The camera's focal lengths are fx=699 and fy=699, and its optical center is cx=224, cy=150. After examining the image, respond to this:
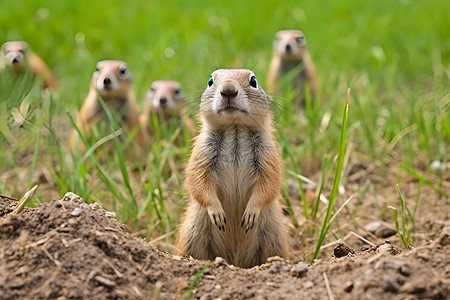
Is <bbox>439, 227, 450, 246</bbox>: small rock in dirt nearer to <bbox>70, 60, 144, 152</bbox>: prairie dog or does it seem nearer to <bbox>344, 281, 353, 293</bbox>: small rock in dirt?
<bbox>344, 281, 353, 293</bbox>: small rock in dirt

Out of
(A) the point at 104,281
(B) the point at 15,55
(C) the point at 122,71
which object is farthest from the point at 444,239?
(B) the point at 15,55

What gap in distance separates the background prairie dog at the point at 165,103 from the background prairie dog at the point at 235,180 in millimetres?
2546

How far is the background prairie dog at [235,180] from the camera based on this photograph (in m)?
3.72

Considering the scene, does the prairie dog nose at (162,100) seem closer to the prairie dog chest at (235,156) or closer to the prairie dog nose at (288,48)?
the prairie dog nose at (288,48)

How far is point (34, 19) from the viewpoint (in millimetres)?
9070

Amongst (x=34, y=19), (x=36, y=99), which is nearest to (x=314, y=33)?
(x=34, y=19)

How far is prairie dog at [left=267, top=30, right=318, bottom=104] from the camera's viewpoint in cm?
804

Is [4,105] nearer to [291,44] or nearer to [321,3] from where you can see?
[291,44]

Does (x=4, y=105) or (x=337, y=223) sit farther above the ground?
(x=4, y=105)

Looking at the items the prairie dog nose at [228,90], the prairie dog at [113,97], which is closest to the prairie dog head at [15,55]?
the prairie dog at [113,97]

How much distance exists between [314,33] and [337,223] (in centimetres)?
517

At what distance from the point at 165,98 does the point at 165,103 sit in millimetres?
47

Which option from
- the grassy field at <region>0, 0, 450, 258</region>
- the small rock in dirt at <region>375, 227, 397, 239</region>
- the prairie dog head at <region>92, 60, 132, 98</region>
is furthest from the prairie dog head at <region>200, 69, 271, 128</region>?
the prairie dog head at <region>92, 60, 132, 98</region>

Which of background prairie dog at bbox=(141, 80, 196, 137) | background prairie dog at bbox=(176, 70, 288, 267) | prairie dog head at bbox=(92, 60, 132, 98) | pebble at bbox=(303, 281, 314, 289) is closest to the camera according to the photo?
pebble at bbox=(303, 281, 314, 289)
